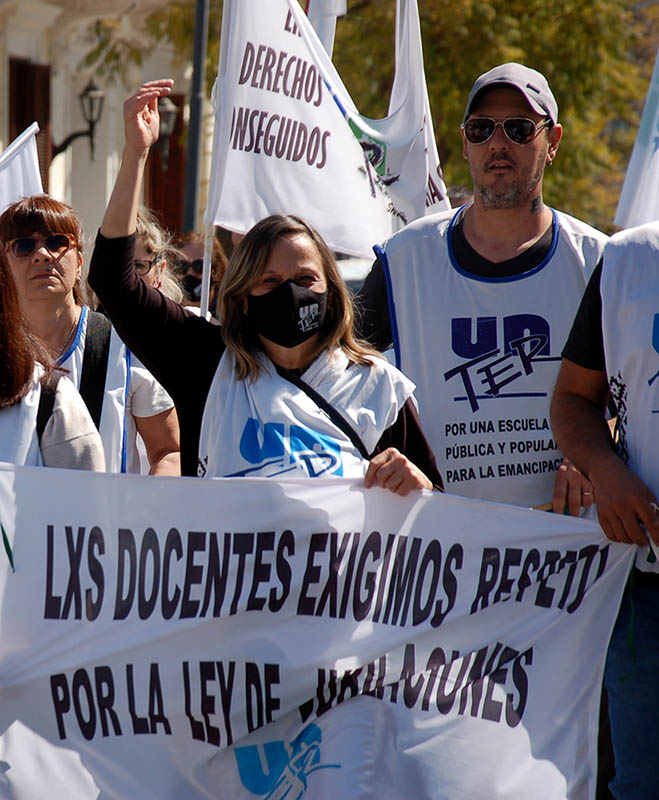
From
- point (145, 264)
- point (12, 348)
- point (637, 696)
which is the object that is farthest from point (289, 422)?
point (145, 264)

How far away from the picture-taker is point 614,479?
3023 mm

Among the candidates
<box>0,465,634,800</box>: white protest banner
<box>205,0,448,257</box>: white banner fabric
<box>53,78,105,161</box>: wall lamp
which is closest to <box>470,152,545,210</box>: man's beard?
<box>0,465,634,800</box>: white protest banner

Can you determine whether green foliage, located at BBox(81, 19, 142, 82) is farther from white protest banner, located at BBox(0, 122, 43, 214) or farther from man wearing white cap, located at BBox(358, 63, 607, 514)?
man wearing white cap, located at BBox(358, 63, 607, 514)

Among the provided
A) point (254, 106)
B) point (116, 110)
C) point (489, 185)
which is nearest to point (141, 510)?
point (489, 185)

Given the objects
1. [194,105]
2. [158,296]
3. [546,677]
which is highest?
[194,105]

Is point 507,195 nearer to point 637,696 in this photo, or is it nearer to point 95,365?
point 95,365

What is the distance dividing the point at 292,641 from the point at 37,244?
1657 millimetres

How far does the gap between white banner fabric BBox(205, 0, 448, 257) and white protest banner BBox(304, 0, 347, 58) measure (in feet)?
2.83

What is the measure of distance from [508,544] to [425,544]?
8.0 inches

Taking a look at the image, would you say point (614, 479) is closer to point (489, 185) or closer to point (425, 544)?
point (425, 544)

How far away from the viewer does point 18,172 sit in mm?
5535

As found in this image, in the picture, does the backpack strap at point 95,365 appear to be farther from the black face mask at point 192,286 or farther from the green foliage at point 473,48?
the green foliage at point 473,48

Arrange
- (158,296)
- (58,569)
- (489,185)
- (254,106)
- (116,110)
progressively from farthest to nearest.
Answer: (116,110) → (254,106) → (489,185) → (158,296) → (58,569)

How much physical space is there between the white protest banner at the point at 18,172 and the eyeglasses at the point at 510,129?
210cm
